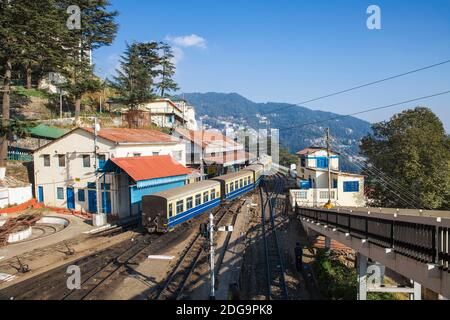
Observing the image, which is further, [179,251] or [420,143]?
[420,143]

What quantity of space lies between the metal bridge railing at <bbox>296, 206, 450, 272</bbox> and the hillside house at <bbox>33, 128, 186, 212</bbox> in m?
20.1

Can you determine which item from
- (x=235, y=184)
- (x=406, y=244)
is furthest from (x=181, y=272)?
(x=235, y=184)

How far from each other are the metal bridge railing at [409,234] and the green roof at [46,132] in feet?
103

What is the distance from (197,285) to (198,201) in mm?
11244

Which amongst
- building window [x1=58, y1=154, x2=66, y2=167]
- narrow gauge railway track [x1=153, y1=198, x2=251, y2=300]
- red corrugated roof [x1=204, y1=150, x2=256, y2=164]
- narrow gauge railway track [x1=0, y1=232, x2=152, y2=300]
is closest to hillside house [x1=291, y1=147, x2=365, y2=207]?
red corrugated roof [x1=204, y1=150, x2=256, y2=164]

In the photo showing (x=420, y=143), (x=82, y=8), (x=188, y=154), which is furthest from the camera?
(x=188, y=154)

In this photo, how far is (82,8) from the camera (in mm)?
41406

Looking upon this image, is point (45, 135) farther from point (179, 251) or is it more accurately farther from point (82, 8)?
point (179, 251)

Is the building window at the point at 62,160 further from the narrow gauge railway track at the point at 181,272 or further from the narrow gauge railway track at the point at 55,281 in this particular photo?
the narrow gauge railway track at the point at 181,272

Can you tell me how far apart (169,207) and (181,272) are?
246 inches

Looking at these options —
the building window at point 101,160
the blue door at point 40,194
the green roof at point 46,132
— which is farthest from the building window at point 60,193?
the green roof at point 46,132
